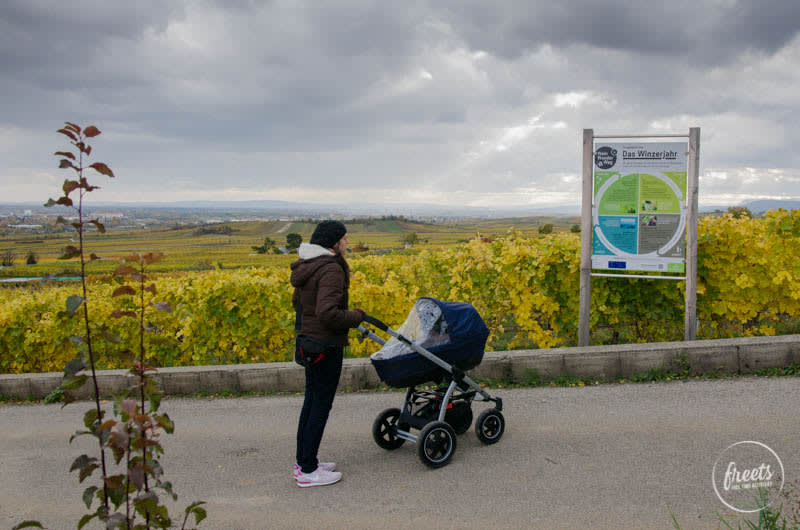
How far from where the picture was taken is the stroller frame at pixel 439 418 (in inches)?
175

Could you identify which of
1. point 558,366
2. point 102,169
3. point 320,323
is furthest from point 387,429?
point 102,169

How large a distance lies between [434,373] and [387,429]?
682 mm

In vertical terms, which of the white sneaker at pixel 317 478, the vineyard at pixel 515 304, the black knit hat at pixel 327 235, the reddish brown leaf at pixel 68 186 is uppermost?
the reddish brown leaf at pixel 68 186

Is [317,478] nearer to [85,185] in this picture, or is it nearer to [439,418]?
[439,418]

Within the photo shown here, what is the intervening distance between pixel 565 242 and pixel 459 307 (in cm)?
305

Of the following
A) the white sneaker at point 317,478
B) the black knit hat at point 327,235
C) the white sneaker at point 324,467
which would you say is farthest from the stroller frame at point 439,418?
the black knit hat at point 327,235

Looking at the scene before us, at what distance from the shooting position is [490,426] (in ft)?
15.9

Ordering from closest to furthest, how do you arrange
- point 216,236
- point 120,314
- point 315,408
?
point 120,314, point 315,408, point 216,236

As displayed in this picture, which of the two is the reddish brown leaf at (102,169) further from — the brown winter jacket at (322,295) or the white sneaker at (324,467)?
the white sneaker at (324,467)

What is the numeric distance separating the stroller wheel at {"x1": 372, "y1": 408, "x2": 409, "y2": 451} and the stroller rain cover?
1.45 feet

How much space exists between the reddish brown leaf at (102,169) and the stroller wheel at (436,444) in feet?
9.49

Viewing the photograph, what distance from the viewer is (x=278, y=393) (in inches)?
253

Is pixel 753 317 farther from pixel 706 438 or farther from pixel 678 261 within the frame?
pixel 706 438

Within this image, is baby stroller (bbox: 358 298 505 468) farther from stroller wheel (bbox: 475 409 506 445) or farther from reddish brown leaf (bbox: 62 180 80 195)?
reddish brown leaf (bbox: 62 180 80 195)
